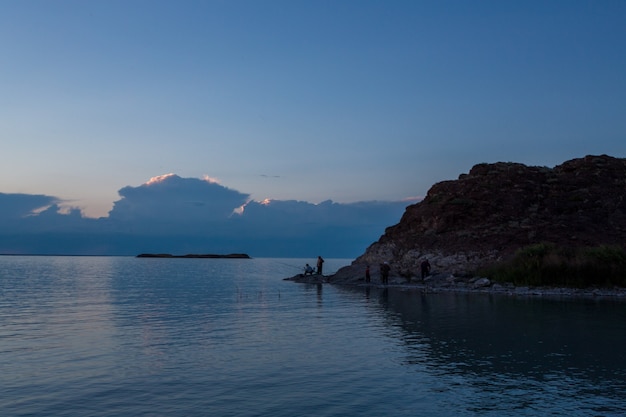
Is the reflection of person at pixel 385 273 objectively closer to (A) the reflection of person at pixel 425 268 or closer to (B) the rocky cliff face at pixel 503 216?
(B) the rocky cliff face at pixel 503 216

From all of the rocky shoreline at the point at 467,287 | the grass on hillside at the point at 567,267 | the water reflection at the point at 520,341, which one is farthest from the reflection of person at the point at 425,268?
the water reflection at the point at 520,341

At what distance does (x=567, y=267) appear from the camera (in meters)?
55.1

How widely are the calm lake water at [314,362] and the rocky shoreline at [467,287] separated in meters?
12.5

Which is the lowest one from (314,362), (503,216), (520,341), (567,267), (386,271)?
(314,362)

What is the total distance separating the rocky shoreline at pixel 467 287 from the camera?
2023 inches

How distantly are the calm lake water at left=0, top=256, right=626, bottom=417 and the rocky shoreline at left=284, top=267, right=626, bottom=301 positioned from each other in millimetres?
12526

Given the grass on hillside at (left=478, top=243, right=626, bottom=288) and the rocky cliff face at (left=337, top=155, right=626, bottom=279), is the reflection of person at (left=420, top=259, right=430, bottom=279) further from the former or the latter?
the grass on hillside at (left=478, top=243, right=626, bottom=288)

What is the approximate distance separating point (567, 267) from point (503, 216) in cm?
1929

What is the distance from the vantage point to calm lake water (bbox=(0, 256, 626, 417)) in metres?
15.5

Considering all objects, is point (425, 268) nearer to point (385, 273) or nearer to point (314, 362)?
point (385, 273)

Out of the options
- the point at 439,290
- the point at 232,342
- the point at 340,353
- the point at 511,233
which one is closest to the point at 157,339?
the point at 232,342

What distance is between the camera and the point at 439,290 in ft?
188

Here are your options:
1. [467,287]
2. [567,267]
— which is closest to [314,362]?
[467,287]

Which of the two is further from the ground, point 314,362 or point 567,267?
point 567,267
